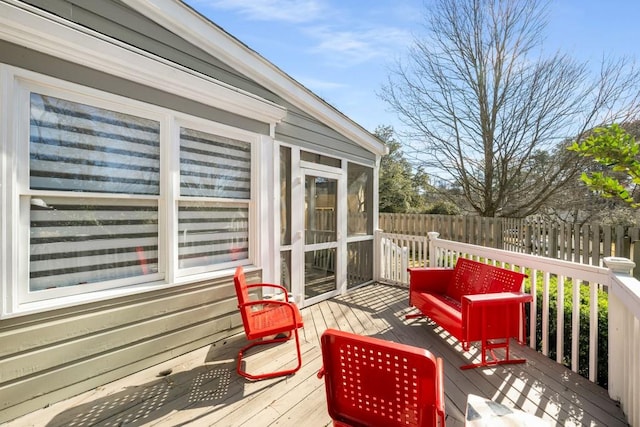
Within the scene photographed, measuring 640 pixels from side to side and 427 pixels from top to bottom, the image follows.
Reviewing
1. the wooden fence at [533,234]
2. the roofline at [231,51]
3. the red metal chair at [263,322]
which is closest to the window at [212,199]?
the red metal chair at [263,322]

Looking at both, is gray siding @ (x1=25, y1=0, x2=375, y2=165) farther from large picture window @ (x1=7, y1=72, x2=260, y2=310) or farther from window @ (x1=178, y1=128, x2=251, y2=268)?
window @ (x1=178, y1=128, x2=251, y2=268)

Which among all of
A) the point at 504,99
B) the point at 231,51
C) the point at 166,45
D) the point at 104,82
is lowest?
the point at 104,82

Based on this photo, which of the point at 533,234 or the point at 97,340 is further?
the point at 533,234

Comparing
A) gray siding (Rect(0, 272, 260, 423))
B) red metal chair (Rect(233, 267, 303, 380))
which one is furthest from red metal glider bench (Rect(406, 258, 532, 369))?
gray siding (Rect(0, 272, 260, 423))

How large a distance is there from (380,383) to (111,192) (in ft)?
8.05

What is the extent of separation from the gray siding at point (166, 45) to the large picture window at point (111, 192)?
532 millimetres

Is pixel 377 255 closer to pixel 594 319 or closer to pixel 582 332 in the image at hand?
pixel 582 332

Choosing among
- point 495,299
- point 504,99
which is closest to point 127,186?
point 495,299

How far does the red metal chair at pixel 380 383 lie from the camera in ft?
3.69

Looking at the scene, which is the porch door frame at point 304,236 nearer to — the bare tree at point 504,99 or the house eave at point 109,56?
the house eave at point 109,56

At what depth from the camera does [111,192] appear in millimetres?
2373

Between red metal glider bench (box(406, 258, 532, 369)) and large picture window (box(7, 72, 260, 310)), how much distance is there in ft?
7.84

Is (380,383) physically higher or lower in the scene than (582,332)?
higher

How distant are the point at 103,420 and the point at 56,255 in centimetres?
121
